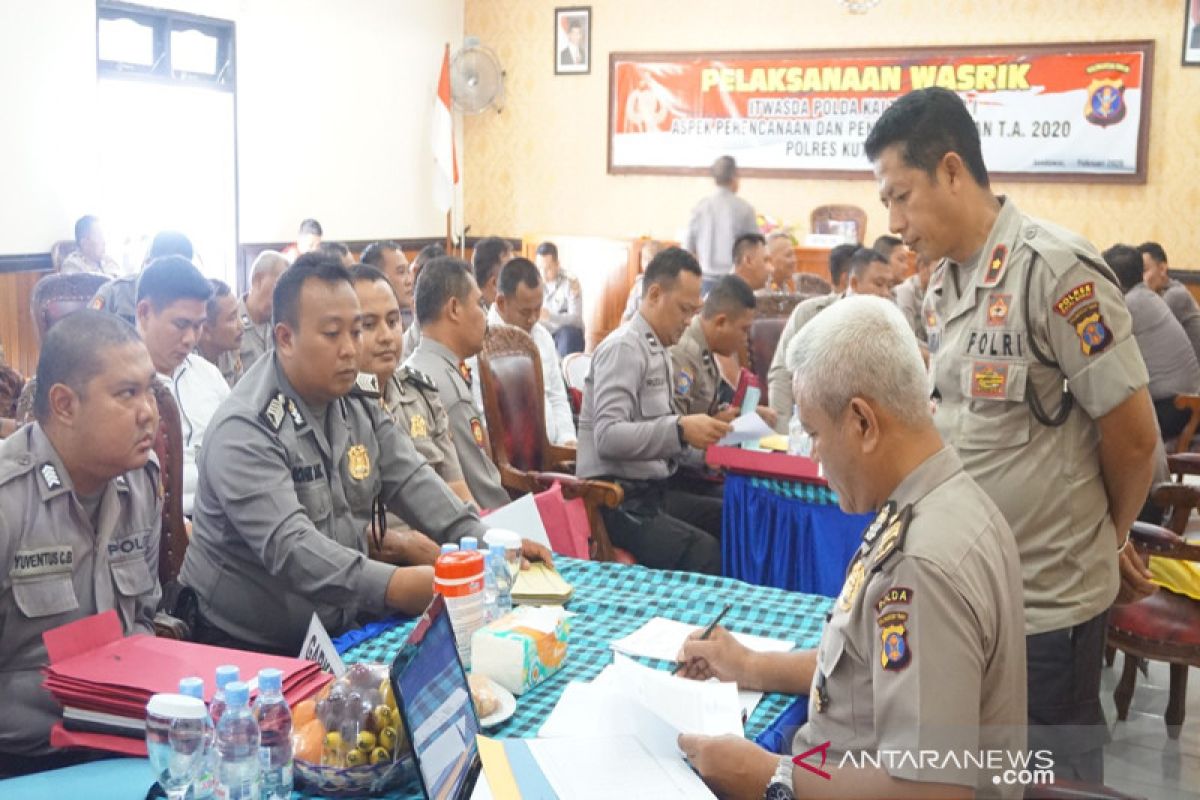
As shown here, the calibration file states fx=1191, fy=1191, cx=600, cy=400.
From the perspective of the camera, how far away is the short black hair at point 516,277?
5.40 m

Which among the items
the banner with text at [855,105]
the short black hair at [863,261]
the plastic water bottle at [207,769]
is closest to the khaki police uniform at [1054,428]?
the plastic water bottle at [207,769]

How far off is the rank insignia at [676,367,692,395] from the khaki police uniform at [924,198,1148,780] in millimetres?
2363

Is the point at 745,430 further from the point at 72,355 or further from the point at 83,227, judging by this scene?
the point at 83,227

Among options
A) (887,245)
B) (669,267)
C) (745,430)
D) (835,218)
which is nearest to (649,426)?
(745,430)

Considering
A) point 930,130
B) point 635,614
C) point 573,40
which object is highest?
point 573,40

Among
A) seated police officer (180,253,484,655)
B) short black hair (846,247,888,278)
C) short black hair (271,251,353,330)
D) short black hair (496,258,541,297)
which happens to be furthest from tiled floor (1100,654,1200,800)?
short black hair (496,258,541,297)

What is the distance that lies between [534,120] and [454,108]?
82 cm

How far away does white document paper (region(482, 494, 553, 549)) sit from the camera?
283 cm

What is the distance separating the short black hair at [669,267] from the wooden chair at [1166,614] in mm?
1727

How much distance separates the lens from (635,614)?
248cm

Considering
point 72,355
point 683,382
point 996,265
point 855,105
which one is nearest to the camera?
point 72,355

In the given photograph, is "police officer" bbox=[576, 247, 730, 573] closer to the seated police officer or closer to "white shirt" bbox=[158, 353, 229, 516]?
"white shirt" bbox=[158, 353, 229, 516]

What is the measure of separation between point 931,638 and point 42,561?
148cm

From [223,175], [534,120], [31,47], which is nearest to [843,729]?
[31,47]
